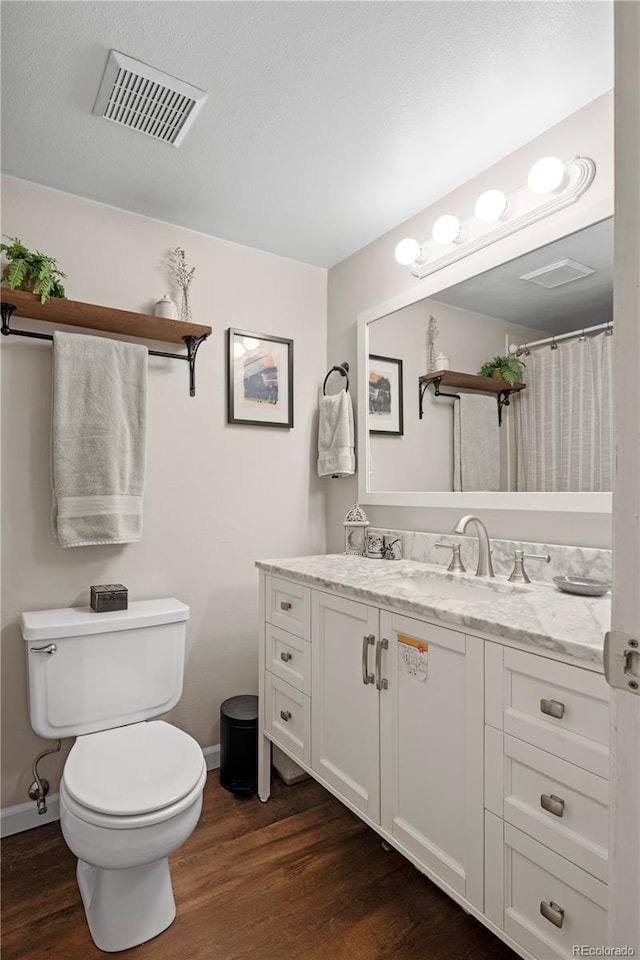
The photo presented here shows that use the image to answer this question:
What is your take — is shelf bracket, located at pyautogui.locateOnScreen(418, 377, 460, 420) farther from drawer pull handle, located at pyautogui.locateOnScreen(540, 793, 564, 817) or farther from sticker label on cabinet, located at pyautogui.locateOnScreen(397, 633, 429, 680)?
drawer pull handle, located at pyautogui.locateOnScreen(540, 793, 564, 817)

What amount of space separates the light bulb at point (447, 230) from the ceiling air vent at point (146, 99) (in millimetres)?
886

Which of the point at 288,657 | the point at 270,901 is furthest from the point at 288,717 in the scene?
the point at 270,901

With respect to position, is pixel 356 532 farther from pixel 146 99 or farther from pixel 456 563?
pixel 146 99

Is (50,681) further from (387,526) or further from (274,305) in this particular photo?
(274,305)

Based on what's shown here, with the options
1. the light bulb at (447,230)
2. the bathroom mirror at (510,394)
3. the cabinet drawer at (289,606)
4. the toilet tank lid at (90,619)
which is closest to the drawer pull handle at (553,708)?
the bathroom mirror at (510,394)

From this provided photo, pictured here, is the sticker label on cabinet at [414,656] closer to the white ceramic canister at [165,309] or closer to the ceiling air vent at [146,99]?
the white ceramic canister at [165,309]

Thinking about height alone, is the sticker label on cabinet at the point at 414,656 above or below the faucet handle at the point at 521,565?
below

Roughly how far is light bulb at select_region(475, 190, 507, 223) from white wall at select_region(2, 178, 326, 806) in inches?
42.4

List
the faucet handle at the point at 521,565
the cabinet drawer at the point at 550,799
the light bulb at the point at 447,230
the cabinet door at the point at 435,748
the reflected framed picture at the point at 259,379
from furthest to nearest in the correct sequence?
the reflected framed picture at the point at 259,379
the light bulb at the point at 447,230
the faucet handle at the point at 521,565
the cabinet door at the point at 435,748
the cabinet drawer at the point at 550,799

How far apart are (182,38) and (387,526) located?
1781mm

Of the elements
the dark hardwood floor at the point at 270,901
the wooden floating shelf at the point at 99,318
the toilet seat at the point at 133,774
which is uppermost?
the wooden floating shelf at the point at 99,318

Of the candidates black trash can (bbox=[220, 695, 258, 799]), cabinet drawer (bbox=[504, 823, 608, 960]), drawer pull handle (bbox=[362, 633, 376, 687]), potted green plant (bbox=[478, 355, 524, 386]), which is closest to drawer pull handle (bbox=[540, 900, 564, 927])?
cabinet drawer (bbox=[504, 823, 608, 960])

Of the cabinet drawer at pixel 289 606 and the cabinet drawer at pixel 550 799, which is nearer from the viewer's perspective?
the cabinet drawer at pixel 550 799

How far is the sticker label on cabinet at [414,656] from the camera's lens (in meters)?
1.38
